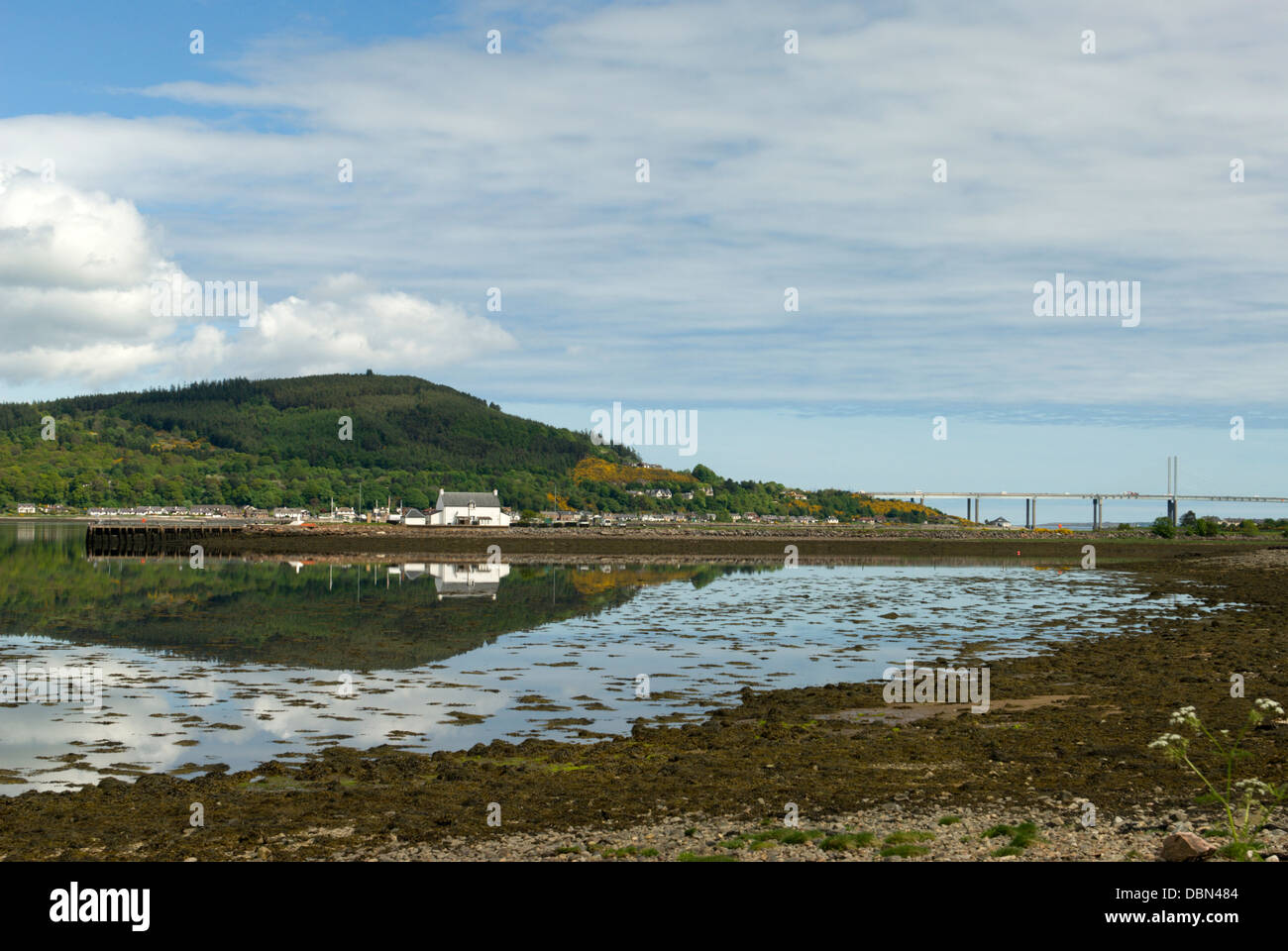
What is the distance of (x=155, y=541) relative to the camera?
9862 cm

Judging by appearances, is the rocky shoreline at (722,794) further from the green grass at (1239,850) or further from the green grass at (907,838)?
the green grass at (1239,850)

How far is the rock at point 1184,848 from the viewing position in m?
9.25

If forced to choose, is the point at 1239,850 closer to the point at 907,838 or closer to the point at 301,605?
the point at 907,838

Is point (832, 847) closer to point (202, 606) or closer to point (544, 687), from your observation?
point (544, 687)

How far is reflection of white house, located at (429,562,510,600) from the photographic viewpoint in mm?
49656

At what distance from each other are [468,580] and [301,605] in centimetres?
1830

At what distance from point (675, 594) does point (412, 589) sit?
14.0 metres

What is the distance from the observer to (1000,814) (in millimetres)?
11828
